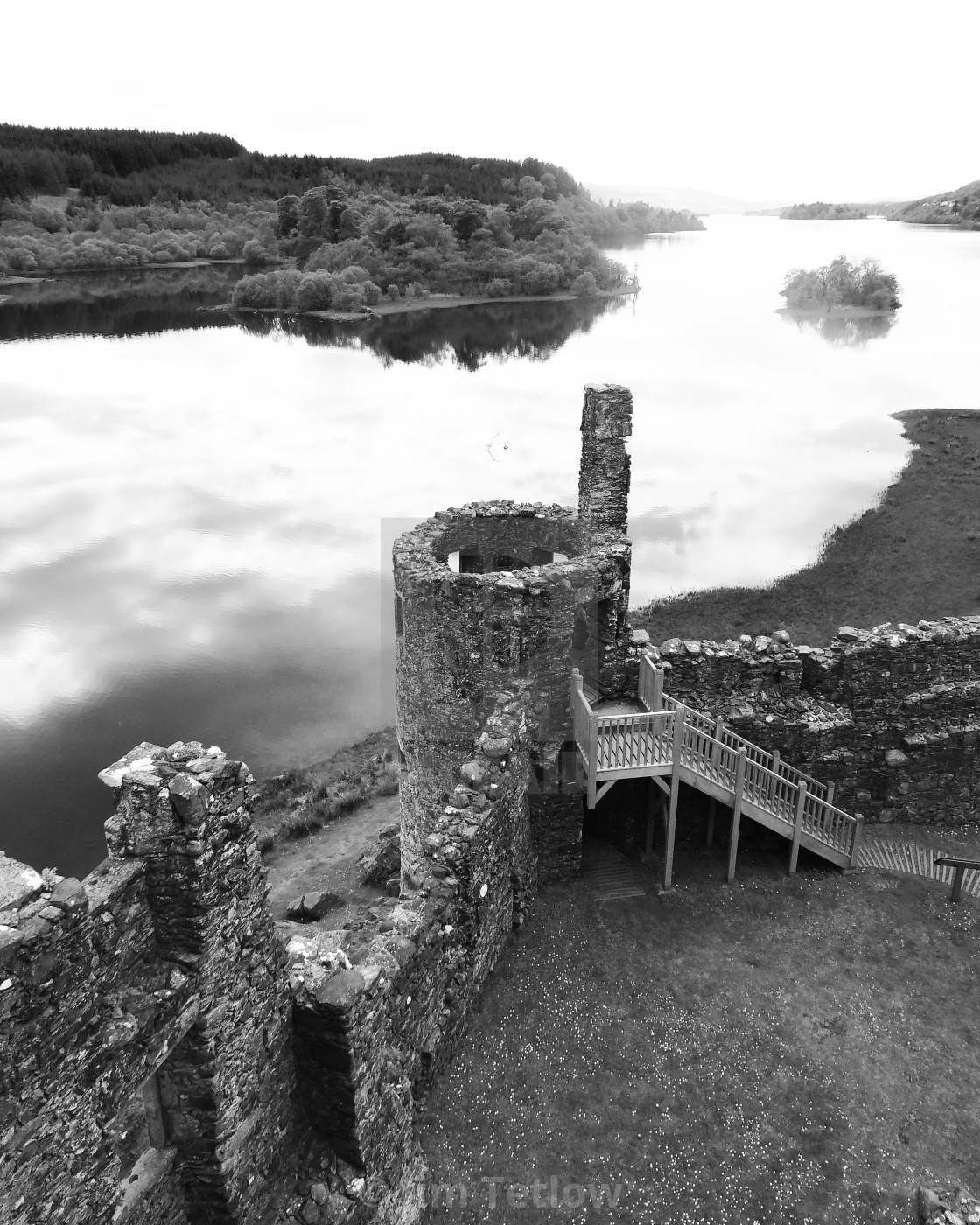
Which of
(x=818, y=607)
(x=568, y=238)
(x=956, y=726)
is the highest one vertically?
(x=568, y=238)

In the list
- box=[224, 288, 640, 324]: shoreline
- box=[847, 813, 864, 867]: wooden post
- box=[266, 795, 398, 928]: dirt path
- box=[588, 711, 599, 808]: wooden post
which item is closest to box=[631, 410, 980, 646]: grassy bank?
box=[266, 795, 398, 928]: dirt path

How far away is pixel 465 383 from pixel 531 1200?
60154mm

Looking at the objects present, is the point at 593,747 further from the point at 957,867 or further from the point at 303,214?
the point at 303,214

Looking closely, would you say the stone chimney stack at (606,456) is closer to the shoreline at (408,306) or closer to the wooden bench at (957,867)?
the wooden bench at (957,867)

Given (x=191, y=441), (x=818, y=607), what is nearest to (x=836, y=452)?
(x=818, y=607)

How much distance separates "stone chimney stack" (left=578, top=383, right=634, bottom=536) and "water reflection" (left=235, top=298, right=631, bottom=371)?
5342cm

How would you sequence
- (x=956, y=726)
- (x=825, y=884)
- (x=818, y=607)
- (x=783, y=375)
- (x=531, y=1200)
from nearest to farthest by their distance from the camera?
(x=531, y=1200) < (x=825, y=884) < (x=956, y=726) < (x=818, y=607) < (x=783, y=375)

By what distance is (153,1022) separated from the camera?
5836 millimetres

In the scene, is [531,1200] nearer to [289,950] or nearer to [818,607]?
[289,950]

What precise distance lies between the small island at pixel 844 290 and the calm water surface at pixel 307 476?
3.17 metres

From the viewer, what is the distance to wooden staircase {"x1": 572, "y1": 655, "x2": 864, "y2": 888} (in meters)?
12.7

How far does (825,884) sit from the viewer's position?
13.7 metres

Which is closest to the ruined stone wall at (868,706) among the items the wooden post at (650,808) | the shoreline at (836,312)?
the wooden post at (650,808)

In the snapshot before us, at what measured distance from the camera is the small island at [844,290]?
86875 mm
